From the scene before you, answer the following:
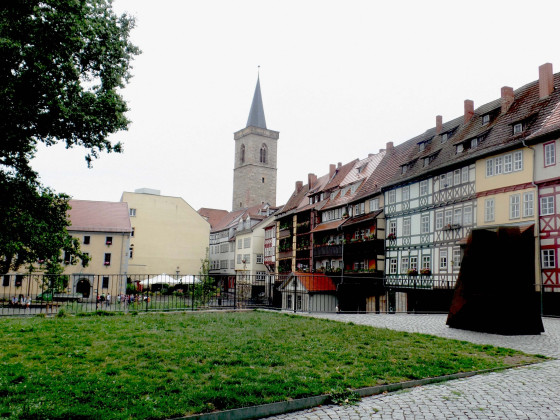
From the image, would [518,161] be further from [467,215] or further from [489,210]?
[467,215]

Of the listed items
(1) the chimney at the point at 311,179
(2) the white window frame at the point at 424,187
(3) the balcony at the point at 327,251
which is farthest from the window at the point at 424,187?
(1) the chimney at the point at 311,179

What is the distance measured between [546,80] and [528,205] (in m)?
8.15

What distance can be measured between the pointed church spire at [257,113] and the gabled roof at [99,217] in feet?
183

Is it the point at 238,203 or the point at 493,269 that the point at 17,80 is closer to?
the point at 493,269

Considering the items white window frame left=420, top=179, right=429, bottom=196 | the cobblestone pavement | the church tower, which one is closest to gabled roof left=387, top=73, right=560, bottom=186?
white window frame left=420, top=179, right=429, bottom=196

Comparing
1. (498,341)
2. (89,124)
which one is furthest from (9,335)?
(498,341)

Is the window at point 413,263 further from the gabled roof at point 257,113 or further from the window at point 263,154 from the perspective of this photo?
the gabled roof at point 257,113

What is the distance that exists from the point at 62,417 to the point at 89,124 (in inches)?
406

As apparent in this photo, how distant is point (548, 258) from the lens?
83.8 ft

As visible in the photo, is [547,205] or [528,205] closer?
[547,205]

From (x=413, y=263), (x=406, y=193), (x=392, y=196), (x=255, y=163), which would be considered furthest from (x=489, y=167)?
(x=255, y=163)

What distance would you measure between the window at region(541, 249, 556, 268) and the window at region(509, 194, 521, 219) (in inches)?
103

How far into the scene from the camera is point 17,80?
1234 centimetres

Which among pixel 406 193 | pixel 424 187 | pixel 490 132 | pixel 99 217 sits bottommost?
pixel 99 217
